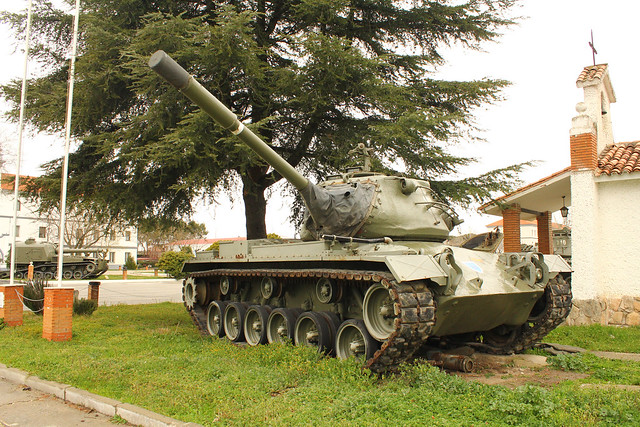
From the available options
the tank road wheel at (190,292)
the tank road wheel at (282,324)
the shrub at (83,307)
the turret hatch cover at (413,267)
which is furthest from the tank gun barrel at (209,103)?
the shrub at (83,307)

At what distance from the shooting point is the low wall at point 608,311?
11.7 meters

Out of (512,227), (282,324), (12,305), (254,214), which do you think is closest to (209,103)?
(282,324)

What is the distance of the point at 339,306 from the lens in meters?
8.61

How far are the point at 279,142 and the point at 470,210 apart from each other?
542cm

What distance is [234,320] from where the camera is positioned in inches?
419

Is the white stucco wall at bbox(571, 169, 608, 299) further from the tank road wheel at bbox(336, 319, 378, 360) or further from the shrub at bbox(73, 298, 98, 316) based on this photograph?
the shrub at bbox(73, 298, 98, 316)

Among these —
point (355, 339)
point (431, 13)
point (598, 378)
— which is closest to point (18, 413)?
point (355, 339)

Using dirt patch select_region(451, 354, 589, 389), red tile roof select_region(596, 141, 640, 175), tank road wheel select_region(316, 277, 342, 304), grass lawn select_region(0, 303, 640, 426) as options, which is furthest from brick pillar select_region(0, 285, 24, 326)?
red tile roof select_region(596, 141, 640, 175)

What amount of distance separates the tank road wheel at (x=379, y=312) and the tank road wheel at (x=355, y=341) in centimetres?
19

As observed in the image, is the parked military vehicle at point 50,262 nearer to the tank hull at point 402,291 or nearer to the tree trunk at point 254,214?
the tree trunk at point 254,214

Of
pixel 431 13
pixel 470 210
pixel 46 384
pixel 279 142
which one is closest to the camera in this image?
pixel 46 384

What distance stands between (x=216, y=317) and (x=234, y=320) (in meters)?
0.76

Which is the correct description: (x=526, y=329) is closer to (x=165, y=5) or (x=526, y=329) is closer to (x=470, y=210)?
(x=470, y=210)

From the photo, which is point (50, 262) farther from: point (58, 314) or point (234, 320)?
point (234, 320)
